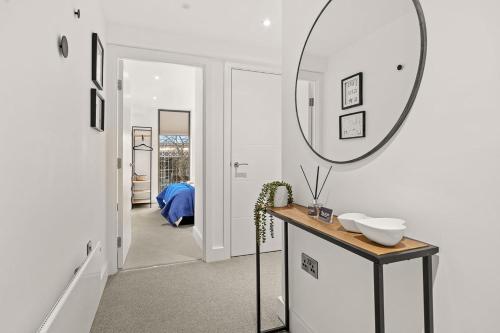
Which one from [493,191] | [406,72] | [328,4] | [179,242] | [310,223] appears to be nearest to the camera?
[493,191]

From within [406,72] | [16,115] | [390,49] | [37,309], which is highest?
[390,49]

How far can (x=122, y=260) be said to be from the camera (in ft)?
9.16

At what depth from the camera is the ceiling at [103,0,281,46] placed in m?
2.32

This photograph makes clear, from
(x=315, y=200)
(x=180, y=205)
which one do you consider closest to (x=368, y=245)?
(x=315, y=200)

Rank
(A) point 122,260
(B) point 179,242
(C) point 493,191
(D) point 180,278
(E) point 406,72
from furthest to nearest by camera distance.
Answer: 1. (B) point 179,242
2. (A) point 122,260
3. (D) point 180,278
4. (E) point 406,72
5. (C) point 493,191

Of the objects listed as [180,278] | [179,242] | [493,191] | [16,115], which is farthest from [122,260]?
[493,191]

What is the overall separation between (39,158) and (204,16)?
2052 millimetres

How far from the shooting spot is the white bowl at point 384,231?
0.86 metres

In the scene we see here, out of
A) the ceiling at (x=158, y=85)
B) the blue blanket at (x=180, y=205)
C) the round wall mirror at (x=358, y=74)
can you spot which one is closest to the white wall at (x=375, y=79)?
the round wall mirror at (x=358, y=74)

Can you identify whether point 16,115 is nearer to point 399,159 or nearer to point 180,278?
point 399,159

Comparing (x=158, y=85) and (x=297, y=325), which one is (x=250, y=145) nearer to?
(x=297, y=325)

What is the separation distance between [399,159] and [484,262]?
0.41 metres

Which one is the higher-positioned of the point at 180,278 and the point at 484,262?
the point at 484,262

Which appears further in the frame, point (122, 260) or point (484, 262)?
point (122, 260)
